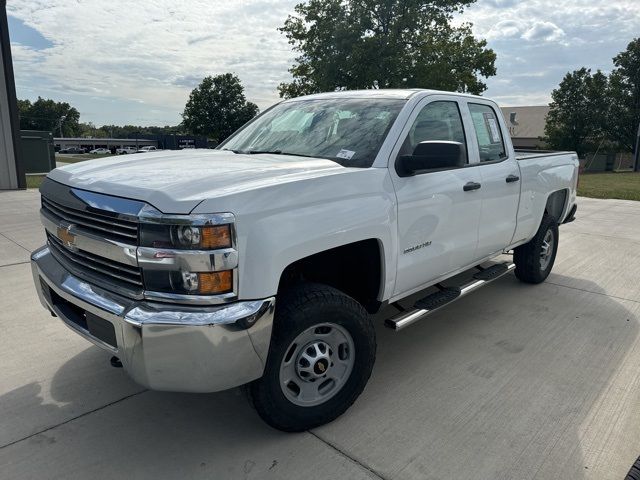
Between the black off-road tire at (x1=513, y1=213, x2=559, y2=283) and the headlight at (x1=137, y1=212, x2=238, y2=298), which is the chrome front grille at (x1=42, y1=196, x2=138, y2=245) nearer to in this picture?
the headlight at (x1=137, y1=212, x2=238, y2=298)

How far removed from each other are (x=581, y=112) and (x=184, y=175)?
1990 inches

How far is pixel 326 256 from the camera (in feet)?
10.0

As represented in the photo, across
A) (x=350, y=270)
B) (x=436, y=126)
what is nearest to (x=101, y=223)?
(x=350, y=270)

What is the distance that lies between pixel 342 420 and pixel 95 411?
147cm

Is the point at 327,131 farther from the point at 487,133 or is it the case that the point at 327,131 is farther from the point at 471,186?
the point at 487,133

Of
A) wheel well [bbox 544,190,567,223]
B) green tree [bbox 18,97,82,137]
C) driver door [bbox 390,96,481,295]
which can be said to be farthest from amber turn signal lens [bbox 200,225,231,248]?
green tree [bbox 18,97,82,137]

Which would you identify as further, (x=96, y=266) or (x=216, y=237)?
(x=96, y=266)

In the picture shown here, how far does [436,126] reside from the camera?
12.2ft

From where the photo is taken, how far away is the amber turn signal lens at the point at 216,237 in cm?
220

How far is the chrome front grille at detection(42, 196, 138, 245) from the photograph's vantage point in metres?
2.31

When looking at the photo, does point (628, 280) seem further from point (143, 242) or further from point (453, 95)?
point (143, 242)

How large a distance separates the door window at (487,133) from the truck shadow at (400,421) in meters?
1.55

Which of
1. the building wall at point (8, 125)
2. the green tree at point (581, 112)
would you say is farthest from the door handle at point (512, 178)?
the green tree at point (581, 112)

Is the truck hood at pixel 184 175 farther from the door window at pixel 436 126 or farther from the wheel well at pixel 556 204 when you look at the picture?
the wheel well at pixel 556 204
